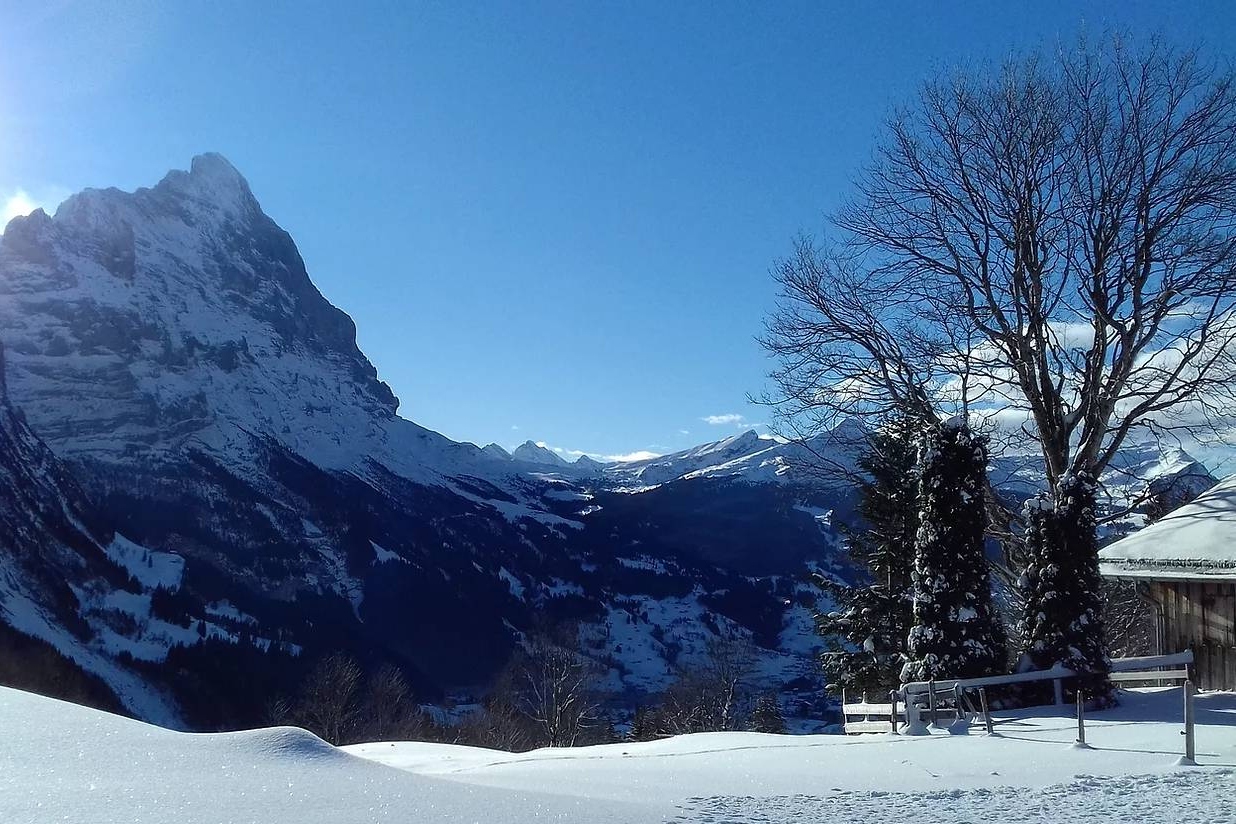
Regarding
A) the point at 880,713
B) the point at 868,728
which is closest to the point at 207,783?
the point at 868,728

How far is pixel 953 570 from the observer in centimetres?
1659

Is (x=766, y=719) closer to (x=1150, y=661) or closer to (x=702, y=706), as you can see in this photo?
(x=702, y=706)

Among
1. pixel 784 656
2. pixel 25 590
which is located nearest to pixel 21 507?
pixel 25 590

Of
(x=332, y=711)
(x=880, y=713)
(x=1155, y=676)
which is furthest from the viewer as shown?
(x=332, y=711)

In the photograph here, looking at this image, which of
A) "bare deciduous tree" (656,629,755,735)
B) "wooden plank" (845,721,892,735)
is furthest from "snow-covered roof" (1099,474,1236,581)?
"bare deciduous tree" (656,629,755,735)

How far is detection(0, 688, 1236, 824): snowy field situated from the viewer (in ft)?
21.6

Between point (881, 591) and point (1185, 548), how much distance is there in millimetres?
10427

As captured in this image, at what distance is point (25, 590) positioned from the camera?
4333 inches

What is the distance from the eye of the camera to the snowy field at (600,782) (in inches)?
259

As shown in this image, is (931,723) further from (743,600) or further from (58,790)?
(743,600)

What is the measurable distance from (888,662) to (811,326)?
443 inches

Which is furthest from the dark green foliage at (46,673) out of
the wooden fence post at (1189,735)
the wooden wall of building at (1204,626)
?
the wooden fence post at (1189,735)

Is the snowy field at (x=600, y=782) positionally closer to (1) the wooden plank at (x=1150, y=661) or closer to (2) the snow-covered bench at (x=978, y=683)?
(2) the snow-covered bench at (x=978, y=683)

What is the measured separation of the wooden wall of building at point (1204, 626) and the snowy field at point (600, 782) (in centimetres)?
399
